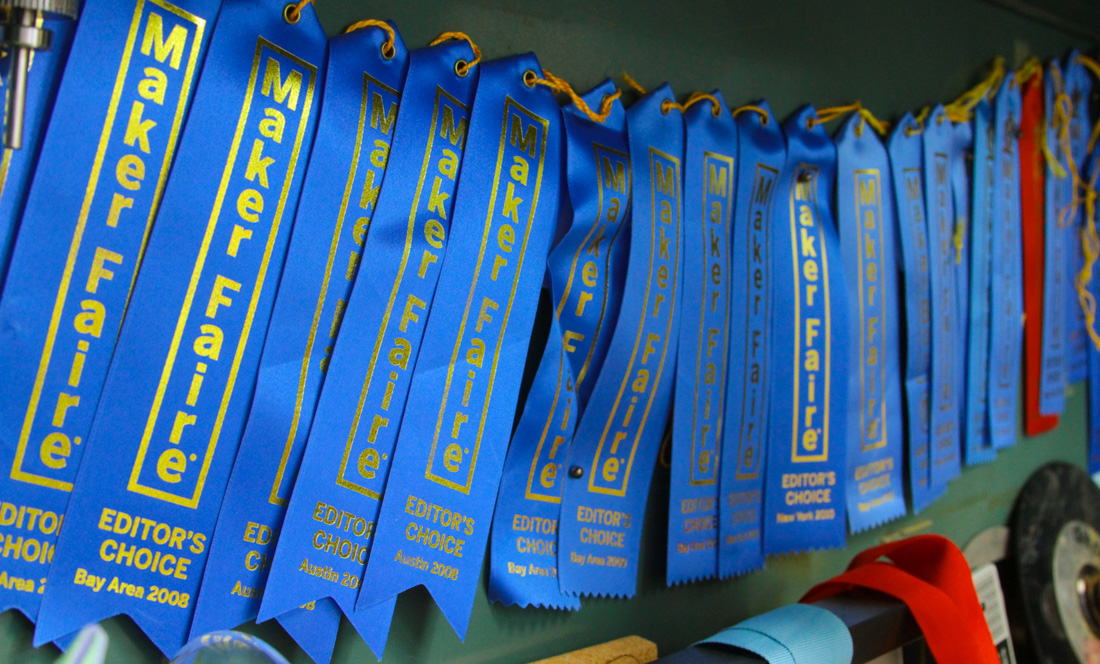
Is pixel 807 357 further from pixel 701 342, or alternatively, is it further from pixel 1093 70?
pixel 1093 70

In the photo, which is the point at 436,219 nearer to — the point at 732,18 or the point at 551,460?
the point at 551,460

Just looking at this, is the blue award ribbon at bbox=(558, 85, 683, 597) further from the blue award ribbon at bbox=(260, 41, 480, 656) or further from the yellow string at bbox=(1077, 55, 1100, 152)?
the yellow string at bbox=(1077, 55, 1100, 152)

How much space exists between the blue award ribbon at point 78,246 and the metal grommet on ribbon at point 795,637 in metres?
0.66

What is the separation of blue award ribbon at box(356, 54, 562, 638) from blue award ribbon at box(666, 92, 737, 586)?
0.79 feet

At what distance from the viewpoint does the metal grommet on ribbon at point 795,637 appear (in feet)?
3.47

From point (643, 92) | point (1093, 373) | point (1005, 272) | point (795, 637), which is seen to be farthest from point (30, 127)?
point (1093, 373)

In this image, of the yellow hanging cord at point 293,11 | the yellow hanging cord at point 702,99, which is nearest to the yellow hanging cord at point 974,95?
the yellow hanging cord at point 702,99

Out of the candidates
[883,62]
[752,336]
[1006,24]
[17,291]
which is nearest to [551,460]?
[752,336]

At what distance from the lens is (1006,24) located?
1.74m

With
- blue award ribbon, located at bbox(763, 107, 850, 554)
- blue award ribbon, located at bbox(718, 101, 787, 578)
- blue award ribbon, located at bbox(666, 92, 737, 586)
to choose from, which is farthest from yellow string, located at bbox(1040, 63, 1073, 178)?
blue award ribbon, located at bbox(666, 92, 737, 586)

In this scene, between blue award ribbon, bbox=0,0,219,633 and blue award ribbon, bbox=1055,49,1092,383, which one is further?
blue award ribbon, bbox=1055,49,1092,383

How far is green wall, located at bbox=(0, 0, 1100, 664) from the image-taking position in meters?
0.96

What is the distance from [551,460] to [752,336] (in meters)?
0.36

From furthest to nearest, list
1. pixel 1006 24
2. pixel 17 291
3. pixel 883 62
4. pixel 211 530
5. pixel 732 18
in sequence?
1. pixel 1006 24
2. pixel 883 62
3. pixel 732 18
4. pixel 211 530
5. pixel 17 291
